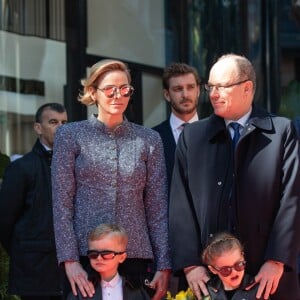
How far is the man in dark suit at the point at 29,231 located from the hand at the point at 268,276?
2337 mm

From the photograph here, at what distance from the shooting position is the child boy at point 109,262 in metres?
4.96

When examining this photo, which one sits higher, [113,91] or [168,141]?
[113,91]

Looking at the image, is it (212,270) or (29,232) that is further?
(29,232)

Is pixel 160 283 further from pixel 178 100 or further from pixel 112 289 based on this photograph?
pixel 178 100

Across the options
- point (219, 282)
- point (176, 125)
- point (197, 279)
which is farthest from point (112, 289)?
point (176, 125)

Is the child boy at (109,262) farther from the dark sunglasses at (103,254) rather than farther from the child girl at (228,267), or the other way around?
the child girl at (228,267)

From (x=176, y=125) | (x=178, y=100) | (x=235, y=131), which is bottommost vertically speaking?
(x=235, y=131)

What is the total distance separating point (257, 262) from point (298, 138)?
0.69m

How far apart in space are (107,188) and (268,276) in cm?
94

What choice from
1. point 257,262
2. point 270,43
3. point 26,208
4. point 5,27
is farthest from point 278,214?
point 270,43

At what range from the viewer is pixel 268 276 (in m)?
4.98

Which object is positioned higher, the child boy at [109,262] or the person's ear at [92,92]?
the person's ear at [92,92]

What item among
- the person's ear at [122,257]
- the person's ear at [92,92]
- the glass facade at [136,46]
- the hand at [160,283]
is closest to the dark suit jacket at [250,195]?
the hand at [160,283]

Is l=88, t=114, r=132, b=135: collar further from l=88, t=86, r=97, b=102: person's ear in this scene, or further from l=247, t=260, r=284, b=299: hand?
l=247, t=260, r=284, b=299: hand
